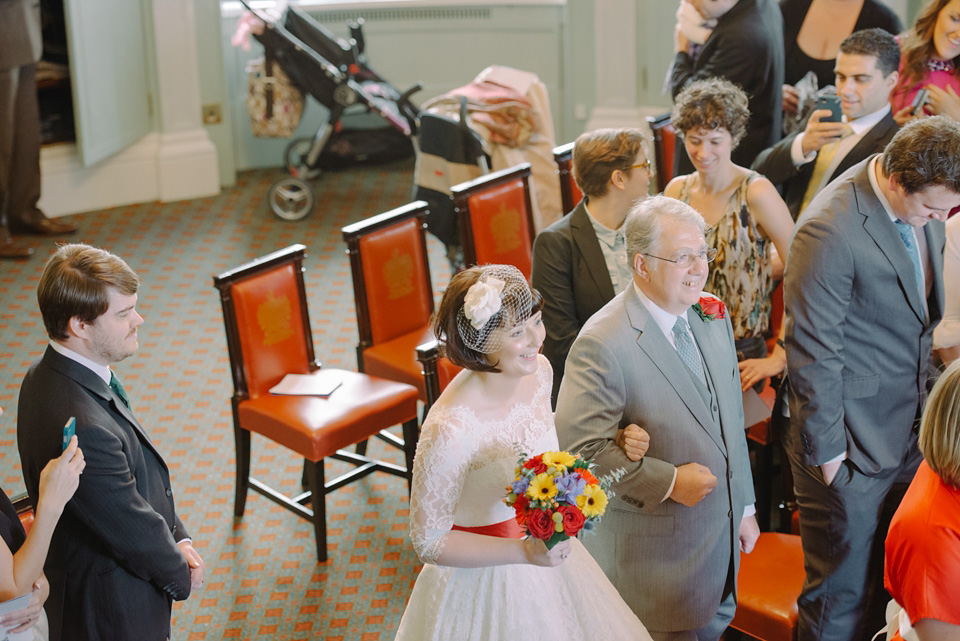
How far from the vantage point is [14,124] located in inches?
286

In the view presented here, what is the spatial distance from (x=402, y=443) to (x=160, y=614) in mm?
2034

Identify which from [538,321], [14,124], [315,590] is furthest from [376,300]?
[14,124]

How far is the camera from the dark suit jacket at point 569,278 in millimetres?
3518

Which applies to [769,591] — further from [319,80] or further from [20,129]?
[20,129]

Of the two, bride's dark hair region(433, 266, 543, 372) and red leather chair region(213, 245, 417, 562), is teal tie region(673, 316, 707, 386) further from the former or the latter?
red leather chair region(213, 245, 417, 562)

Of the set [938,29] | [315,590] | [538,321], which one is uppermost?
[938,29]

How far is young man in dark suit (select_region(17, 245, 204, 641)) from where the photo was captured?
8.63ft

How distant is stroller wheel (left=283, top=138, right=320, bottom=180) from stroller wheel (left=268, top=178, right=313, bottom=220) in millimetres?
157

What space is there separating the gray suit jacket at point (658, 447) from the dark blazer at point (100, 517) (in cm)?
106

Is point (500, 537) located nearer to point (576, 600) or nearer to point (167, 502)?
point (576, 600)

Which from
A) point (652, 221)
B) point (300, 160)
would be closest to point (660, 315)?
point (652, 221)

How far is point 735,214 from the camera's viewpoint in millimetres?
3529

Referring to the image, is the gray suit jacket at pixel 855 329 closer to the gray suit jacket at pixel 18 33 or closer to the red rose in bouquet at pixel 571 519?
the red rose in bouquet at pixel 571 519

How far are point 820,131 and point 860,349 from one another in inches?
42.2
